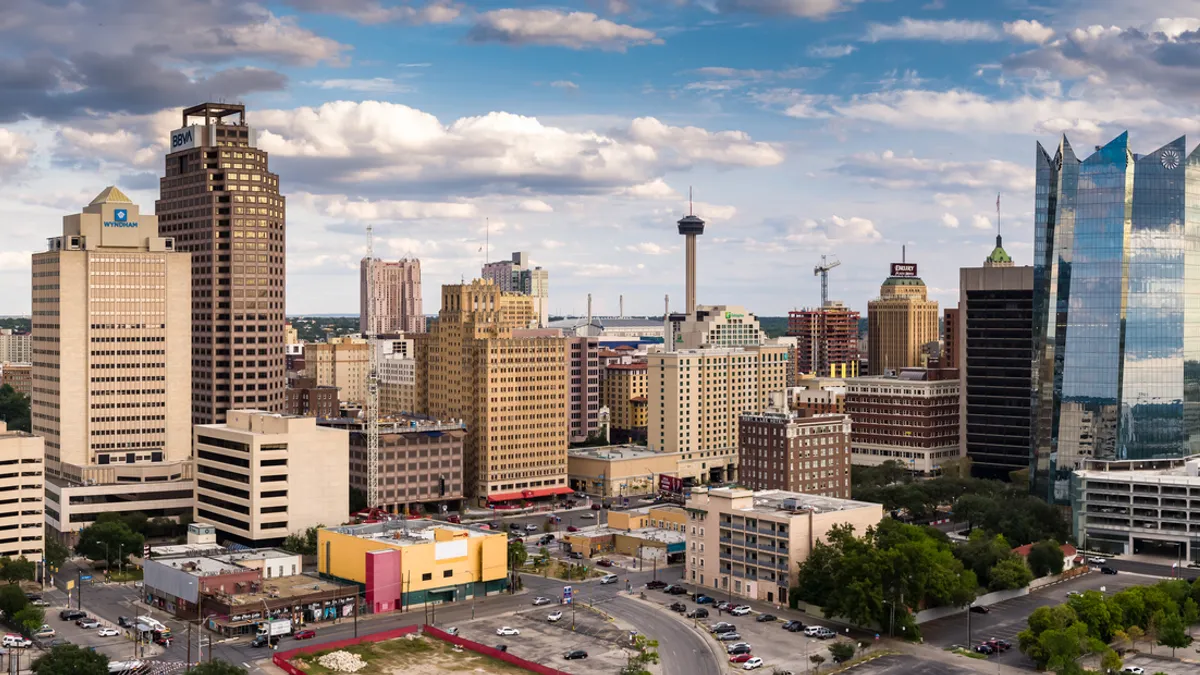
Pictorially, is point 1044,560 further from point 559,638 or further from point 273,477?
point 273,477

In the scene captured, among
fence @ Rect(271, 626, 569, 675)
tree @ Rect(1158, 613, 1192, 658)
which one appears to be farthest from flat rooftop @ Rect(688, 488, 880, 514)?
fence @ Rect(271, 626, 569, 675)

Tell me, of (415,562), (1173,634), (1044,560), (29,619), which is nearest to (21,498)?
(29,619)

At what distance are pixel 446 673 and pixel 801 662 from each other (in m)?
34.8

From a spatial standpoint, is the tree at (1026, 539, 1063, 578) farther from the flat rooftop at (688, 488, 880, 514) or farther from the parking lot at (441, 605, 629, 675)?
the parking lot at (441, 605, 629, 675)

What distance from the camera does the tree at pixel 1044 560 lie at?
170375 millimetres

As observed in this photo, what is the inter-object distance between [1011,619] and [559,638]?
52.0m

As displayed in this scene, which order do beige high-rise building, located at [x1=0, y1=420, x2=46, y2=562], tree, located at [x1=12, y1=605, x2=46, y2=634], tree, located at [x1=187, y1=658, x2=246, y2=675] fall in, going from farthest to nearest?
beige high-rise building, located at [x1=0, y1=420, x2=46, y2=562] < tree, located at [x1=12, y1=605, x2=46, y2=634] < tree, located at [x1=187, y1=658, x2=246, y2=675]

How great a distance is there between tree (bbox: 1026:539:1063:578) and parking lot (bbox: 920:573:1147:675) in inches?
92.8

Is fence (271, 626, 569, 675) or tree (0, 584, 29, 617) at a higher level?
tree (0, 584, 29, 617)

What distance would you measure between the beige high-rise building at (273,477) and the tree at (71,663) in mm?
63738

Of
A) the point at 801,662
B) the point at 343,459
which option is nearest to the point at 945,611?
the point at 801,662

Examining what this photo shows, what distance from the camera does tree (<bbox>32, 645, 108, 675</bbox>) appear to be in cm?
11681

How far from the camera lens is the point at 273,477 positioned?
18450cm

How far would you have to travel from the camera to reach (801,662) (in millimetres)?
132375
